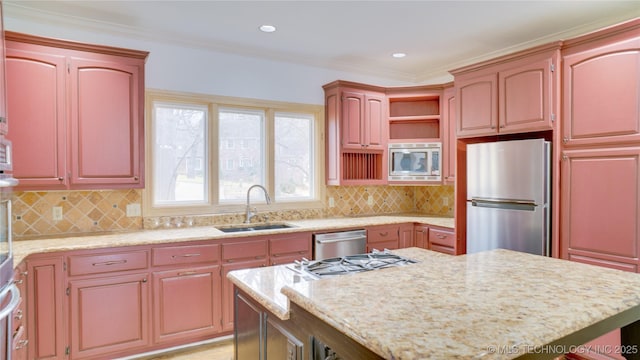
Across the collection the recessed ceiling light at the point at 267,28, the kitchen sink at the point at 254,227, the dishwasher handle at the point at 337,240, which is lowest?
the dishwasher handle at the point at 337,240

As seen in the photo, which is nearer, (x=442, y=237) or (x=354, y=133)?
(x=442, y=237)

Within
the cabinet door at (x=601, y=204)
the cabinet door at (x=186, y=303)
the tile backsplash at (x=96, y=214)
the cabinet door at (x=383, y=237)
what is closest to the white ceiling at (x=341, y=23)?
the cabinet door at (x=601, y=204)

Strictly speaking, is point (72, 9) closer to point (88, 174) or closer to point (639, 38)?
point (88, 174)

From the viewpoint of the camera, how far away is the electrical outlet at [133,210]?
11.0ft

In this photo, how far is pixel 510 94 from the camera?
10.5ft

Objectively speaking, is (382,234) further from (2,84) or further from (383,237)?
(2,84)

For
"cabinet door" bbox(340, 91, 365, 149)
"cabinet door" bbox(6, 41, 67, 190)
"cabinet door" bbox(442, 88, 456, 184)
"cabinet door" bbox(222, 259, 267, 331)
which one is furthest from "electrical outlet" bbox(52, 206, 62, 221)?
"cabinet door" bbox(442, 88, 456, 184)

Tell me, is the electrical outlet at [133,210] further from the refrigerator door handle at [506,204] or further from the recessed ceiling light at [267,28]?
the refrigerator door handle at [506,204]

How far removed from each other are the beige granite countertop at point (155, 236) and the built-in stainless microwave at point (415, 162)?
507mm

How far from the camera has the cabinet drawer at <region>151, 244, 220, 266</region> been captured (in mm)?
2900

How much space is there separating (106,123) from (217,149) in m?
1.05

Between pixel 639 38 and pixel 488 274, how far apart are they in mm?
2160

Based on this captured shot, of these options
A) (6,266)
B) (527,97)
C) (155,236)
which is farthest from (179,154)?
(527,97)

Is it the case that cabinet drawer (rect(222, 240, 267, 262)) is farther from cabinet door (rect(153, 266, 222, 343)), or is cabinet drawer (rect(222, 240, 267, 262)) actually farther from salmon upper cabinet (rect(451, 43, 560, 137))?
salmon upper cabinet (rect(451, 43, 560, 137))
